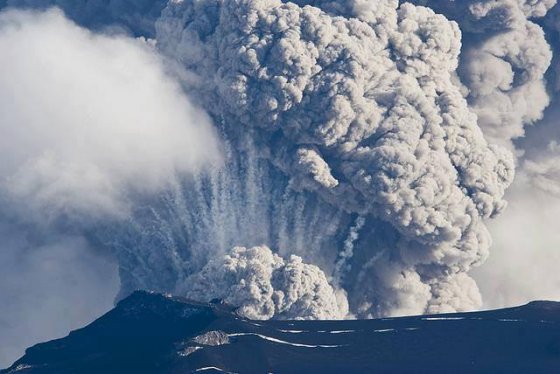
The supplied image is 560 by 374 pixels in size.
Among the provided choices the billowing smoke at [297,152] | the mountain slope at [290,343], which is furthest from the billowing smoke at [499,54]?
the mountain slope at [290,343]

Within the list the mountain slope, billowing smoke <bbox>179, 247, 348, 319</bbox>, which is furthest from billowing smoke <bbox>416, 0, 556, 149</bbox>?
the mountain slope

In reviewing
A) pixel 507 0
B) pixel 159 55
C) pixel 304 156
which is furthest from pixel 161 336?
pixel 507 0

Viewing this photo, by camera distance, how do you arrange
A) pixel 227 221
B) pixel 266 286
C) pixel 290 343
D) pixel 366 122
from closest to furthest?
1. pixel 290 343
2. pixel 266 286
3. pixel 366 122
4. pixel 227 221

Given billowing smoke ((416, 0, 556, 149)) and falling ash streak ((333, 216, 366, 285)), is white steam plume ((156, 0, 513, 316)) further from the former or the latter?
billowing smoke ((416, 0, 556, 149))

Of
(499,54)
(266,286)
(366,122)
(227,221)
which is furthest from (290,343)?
(499,54)

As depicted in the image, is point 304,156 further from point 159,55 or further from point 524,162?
point 524,162

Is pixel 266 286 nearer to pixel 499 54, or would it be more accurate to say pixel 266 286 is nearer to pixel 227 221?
pixel 227 221
